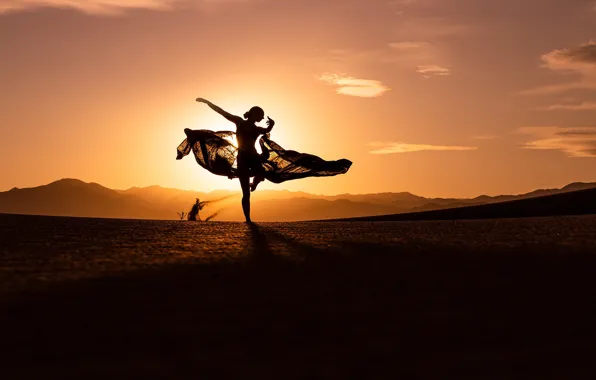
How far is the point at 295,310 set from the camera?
562 cm

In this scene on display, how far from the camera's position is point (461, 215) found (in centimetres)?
2228

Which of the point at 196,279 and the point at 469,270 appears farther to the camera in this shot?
the point at 469,270

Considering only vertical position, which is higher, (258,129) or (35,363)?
(258,129)

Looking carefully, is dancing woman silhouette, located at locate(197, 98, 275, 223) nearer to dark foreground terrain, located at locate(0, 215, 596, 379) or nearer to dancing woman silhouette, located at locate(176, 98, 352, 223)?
dancing woman silhouette, located at locate(176, 98, 352, 223)

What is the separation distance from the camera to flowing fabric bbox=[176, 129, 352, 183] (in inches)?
620

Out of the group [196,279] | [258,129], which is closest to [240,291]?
[196,279]

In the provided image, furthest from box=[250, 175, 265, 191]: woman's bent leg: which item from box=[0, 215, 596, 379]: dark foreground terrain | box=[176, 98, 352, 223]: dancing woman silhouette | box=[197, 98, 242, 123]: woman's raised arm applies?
box=[0, 215, 596, 379]: dark foreground terrain

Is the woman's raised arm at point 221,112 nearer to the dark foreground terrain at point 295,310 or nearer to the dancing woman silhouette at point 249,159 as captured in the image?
the dancing woman silhouette at point 249,159

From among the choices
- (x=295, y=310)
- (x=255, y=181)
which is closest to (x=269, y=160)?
(x=255, y=181)

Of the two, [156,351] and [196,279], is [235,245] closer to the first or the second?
[196,279]

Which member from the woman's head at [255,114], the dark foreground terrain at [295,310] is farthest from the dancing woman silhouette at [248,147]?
the dark foreground terrain at [295,310]

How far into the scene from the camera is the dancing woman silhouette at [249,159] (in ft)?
50.0

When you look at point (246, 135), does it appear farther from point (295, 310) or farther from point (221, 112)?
point (295, 310)

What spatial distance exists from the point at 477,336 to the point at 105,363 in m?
2.32
